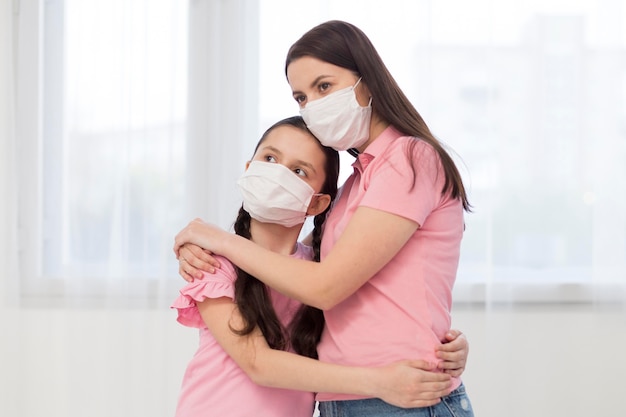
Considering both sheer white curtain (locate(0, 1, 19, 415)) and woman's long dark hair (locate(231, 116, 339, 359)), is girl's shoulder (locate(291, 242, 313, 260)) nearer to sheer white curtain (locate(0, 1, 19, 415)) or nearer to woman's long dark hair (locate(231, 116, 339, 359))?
woman's long dark hair (locate(231, 116, 339, 359))

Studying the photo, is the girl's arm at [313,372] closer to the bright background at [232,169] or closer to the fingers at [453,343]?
the fingers at [453,343]

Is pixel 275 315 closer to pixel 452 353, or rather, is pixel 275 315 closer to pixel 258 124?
pixel 452 353

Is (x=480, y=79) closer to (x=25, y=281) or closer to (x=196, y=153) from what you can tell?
(x=196, y=153)

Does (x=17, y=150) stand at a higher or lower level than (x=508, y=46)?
lower

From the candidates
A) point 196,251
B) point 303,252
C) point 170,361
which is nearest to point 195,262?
point 196,251

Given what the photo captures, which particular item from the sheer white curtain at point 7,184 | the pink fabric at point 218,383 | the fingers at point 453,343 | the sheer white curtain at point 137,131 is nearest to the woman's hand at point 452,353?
the fingers at point 453,343

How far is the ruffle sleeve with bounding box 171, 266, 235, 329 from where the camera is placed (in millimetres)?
1482

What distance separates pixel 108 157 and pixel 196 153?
0.35 m

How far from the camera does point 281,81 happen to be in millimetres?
2777

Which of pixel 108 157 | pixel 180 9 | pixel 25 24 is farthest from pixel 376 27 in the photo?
pixel 25 24

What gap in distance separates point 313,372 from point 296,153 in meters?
0.49

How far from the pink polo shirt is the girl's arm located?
46 millimetres

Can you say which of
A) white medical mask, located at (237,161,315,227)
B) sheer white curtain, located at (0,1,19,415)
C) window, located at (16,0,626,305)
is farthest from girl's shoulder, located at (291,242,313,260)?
sheer white curtain, located at (0,1,19,415)

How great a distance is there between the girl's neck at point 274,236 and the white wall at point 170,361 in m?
1.23
